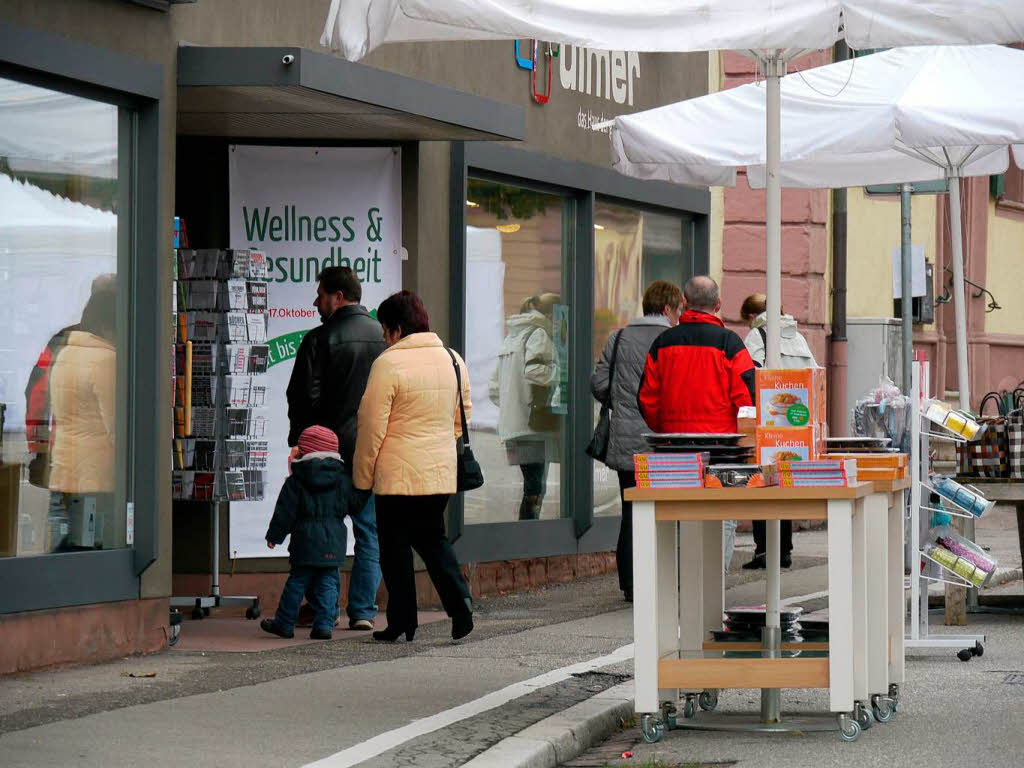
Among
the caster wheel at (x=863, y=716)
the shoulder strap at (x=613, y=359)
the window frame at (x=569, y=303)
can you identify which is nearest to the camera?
the caster wheel at (x=863, y=716)

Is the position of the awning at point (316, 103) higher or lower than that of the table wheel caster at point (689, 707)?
higher

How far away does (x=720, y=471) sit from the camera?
7.27 m

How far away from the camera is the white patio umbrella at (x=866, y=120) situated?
10422 mm

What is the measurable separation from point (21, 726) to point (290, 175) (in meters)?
5.19

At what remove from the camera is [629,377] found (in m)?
11.9

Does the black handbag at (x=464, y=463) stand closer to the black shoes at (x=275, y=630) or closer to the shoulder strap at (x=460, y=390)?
the shoulder strap at (x=460, y=390)

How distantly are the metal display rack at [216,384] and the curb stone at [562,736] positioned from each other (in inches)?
135

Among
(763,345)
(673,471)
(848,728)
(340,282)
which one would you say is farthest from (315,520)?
(763,345)

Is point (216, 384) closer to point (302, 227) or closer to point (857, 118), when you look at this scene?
point (302, 227)

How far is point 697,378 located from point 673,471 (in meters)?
2.71

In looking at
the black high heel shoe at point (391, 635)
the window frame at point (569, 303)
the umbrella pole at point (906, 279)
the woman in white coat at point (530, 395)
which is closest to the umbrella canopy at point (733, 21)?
the black high heel shoe at point (391, 635)

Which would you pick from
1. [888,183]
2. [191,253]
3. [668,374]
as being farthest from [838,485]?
[888,183]

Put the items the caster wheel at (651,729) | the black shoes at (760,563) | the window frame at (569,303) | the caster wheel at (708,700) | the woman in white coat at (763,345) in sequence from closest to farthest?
the caster wheel at (651,729) < the caster wheel at (708,700) < the window frame at (569,303) < the woman in white coat at (763,345) < the black shoes at (760,563)

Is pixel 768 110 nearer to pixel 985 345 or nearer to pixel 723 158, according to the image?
pixel 723 158
